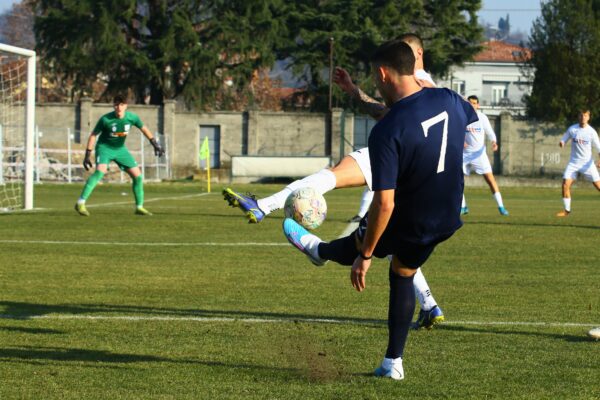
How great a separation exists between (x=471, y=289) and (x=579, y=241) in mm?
6081

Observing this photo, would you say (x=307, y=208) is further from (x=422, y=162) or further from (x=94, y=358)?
(x=94, y=358)

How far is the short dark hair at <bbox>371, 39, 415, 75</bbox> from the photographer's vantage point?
18.8ft

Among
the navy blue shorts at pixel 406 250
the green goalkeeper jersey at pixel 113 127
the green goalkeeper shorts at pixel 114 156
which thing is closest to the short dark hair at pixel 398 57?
the navy blue shorts at pixel 406 250

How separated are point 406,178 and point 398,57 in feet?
2.09

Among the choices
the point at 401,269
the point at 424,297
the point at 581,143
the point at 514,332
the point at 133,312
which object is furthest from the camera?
the point at 581,143

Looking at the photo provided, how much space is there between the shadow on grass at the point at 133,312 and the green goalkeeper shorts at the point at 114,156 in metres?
11.1

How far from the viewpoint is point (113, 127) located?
63.8 ft

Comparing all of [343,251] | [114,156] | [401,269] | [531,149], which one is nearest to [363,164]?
[343,251]

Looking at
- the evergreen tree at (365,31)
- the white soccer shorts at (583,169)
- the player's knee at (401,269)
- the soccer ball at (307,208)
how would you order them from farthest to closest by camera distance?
1. the evergreen tree at (365,31)
2. the white soccer shorts at (583,169)
3. the soccer ball at (307,208)
4. the player's knee at (401,269)

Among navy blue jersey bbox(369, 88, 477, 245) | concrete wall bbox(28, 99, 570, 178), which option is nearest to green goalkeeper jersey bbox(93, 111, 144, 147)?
navy blue jersey bbox(369, 88, 477, 245)

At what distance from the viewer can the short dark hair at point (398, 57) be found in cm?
572

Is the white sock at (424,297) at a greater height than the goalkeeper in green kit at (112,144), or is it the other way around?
the goalkeeper in green kit at (112,144)

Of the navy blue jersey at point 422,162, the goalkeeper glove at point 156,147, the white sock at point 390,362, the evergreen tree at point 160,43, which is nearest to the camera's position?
the navy blue jersey at point 422,162

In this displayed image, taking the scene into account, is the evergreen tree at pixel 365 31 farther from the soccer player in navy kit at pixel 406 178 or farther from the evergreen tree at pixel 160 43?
the soccer player in navy kit at pixel 406 178
